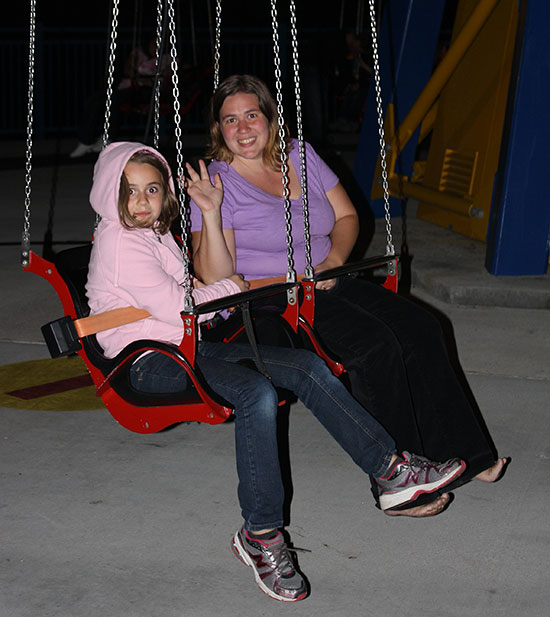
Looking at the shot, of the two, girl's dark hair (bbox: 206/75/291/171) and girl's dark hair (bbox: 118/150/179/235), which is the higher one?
girl's dark hair (bbox: 206/75/291/171)

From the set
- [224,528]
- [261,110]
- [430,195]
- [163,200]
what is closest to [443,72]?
[430,195]

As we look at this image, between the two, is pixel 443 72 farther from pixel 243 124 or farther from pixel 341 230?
pixel 243 124

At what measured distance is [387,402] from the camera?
3307mm

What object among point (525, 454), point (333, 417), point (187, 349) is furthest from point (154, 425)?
point (525, 454)

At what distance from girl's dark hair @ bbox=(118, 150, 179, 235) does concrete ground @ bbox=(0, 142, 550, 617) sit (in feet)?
3.13

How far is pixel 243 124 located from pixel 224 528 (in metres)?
1.46

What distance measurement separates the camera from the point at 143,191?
126 inches

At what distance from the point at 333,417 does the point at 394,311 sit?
624mm

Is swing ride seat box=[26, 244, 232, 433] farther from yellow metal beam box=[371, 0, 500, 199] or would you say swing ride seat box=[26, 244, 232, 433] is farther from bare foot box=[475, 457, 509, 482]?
yellow metal beam box=[371, 0, 500, 199]

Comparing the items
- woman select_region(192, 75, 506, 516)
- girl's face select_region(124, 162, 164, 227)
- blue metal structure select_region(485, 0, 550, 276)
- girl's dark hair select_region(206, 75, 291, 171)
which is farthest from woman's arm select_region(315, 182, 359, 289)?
blue metal structure select_region(485, 0, 550, 276)

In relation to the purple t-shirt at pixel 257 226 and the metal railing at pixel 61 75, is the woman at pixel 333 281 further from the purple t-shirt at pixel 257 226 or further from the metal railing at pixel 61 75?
the metal railing at pixel 61 75

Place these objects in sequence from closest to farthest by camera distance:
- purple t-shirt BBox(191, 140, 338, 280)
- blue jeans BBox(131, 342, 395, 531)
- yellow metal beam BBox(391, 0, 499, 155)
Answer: blue jeans BBox(131, 342, 395, 531) → purple t-shirt BBox(191, 140, 338, 280) → yellow metal beam BBox(391, 0, 499, 155)

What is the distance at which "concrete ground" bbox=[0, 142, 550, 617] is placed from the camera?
2805mm

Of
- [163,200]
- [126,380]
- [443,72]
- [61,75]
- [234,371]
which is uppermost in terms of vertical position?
[443,72]
